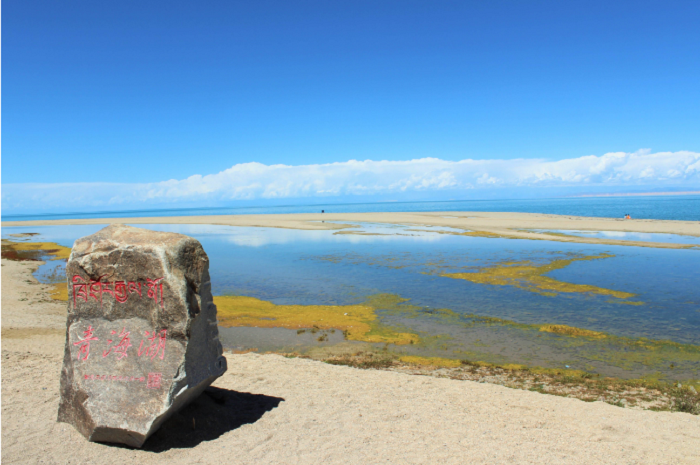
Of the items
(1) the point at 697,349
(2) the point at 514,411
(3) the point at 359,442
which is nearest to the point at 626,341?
(1) the point at 697,349

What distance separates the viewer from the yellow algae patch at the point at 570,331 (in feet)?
44.9

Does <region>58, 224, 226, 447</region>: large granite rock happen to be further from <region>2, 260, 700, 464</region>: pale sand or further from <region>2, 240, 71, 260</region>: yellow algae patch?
<region>2, 240, 71, 260</region>: yellow algae patch

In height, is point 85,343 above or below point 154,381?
above

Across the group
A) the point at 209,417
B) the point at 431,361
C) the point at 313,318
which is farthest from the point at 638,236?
the point at 209,417

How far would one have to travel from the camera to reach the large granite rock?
678cm

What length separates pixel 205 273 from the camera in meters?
7.39

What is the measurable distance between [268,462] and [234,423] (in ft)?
5.07

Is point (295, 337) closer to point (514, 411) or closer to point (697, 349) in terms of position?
point (514, 411)

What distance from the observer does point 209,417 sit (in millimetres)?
7961

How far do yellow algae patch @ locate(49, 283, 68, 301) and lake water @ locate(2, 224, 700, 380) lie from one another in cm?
302

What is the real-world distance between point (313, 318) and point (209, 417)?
8.29m

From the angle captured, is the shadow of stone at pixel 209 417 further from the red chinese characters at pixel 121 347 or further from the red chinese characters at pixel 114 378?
the red chinese characters at pixel 121 347

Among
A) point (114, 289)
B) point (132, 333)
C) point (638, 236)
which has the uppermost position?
point (114, 289)

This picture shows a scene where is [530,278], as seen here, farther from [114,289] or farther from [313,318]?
[114,289]
